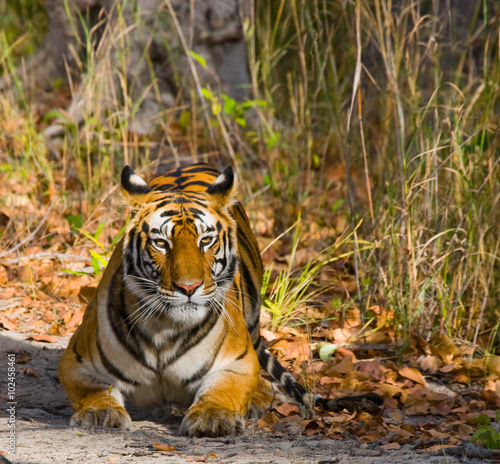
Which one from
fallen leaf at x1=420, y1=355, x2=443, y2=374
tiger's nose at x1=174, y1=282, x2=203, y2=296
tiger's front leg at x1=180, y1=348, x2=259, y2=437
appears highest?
tiger's nose at x1=174, y1=282, x2=203, y2=296

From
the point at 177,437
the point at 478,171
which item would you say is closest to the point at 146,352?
the point at 177,437

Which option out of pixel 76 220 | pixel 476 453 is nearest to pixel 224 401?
pixel 476 453

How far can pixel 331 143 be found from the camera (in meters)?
6.83

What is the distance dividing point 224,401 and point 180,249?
691 mm

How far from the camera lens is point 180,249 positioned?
3023 millimetres

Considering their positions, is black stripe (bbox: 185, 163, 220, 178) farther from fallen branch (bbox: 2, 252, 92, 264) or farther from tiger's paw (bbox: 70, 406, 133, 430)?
tiger's paw (bbox: 70, 406, 133, 430)

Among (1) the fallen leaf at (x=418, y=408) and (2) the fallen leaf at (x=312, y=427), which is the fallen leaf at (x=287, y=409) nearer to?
(2) the fallen leaf at (x=312, y=427)

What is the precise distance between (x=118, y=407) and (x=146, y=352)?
10.4 inches

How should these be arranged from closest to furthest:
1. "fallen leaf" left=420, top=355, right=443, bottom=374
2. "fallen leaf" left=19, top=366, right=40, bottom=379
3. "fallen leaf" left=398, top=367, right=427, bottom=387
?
1. "fallen leaf" left=19, top=366, right=40, bottom=379
2. "fallen leaf" left=398, top=367, right=427, bottom=387
3. "fallen leaf" left=420, top=355, right=443, bottom=374

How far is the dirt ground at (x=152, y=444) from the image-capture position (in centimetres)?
258

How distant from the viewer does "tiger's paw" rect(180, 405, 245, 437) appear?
2.96 meters

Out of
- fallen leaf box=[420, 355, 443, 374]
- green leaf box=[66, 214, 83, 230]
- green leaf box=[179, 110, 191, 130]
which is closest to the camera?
fallen leaf box=[420, 355, 443, 374]

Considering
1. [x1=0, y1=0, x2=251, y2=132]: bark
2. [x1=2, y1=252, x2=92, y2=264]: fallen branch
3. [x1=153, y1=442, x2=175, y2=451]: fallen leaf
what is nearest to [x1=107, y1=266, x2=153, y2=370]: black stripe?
[x1=153, y1=442, x2=175, y2=451]: fallen leaf

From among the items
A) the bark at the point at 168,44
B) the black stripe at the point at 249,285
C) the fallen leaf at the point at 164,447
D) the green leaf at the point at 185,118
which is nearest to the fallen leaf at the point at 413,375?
the black stripe at the point at 249,285
